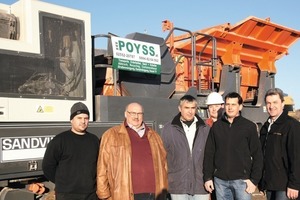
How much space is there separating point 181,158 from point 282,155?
2.84ft

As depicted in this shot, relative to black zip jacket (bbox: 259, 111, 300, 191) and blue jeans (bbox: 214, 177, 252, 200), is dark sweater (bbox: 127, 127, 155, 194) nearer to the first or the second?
blue jeans (bbox: 214, 177, 252, 200)

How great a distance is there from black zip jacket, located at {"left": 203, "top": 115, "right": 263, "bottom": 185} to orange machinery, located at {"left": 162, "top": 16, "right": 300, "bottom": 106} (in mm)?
2649

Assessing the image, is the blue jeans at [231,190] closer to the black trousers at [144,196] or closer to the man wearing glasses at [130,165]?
the man wearing glasses at [130,165]

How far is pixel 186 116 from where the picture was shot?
353 centimetres

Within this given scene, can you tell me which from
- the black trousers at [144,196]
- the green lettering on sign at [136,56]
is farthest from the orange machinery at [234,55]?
the black trousers at [144,196]

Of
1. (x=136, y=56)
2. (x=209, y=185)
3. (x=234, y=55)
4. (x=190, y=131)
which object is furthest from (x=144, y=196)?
(x=234, y=55)

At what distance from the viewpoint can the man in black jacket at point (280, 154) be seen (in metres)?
3.15

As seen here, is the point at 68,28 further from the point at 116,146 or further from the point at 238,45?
the point at 238,45

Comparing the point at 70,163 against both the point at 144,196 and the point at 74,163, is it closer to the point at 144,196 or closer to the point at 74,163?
the point at 74,163

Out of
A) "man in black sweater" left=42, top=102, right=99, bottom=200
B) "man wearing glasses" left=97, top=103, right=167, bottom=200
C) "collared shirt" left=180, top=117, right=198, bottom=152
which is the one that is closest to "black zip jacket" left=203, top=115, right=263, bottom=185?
"collared shirt" left=180, top=117, right=198, bottom=152

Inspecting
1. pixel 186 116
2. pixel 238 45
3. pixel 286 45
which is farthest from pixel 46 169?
pixel 286 45

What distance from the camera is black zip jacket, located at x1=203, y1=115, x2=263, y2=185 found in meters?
3.35

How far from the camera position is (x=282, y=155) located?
3252 mm

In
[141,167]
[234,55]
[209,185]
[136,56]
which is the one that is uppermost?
[234,55]
